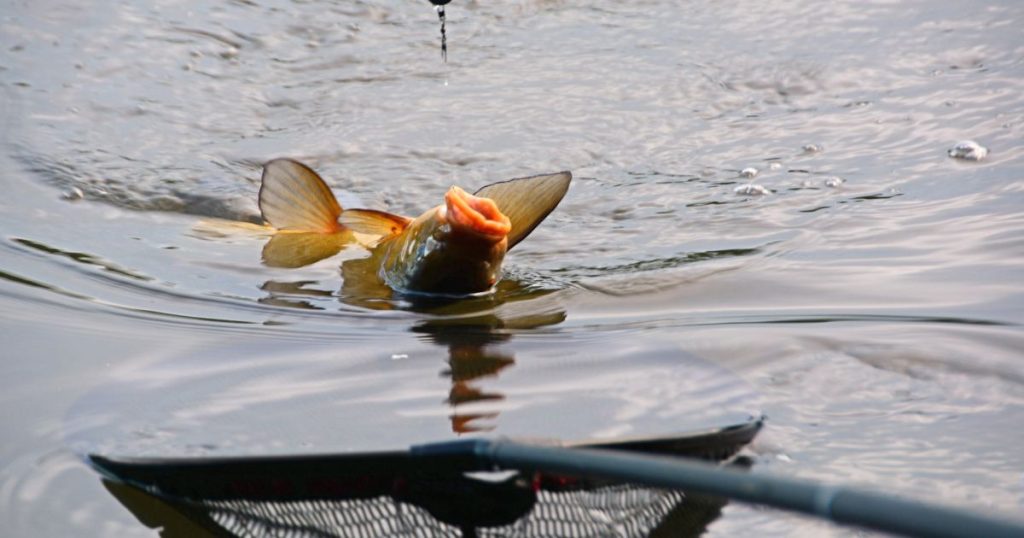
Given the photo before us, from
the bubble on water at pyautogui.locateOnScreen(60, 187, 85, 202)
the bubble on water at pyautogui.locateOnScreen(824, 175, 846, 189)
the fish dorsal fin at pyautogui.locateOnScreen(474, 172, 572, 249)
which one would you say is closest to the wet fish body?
the fish dorsal fin at pyautogui.locateOnScreen(474, 172, 572, 249)

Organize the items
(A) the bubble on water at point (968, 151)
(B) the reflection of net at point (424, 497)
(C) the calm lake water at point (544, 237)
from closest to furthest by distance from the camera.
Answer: (B) the reflection of net at point (424, 497) → (C) the calm lake water at point (544, 237) → (A) the bubble on water at point (968, 151)

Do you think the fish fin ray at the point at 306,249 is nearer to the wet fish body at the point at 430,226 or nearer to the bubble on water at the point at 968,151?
the wet fish body at the point at 430,226

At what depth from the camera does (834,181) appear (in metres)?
4.18

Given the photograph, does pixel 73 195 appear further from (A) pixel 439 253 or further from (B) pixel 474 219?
(B) pixel 474 219

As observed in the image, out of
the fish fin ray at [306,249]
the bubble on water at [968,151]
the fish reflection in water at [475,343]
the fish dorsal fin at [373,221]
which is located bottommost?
the fish reflection in water at [475,343]

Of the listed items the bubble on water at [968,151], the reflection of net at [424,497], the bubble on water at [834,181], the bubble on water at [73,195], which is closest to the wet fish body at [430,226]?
the bubble on water at [73,195]

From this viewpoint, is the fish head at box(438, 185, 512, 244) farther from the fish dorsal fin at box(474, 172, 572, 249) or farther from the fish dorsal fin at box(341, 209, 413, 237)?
the fish dorsal fin at box(341, 209, 413, 237)

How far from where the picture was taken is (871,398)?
2342 millimetres

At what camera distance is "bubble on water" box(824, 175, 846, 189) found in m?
4.15

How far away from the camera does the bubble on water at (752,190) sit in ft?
13.6

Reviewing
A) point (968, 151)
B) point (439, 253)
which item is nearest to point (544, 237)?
point (439, 253)

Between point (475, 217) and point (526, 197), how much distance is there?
0.28m

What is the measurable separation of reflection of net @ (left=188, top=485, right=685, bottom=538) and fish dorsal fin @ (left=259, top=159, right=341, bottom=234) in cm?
171

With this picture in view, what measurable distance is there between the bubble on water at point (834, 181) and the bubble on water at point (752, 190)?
21 cm
